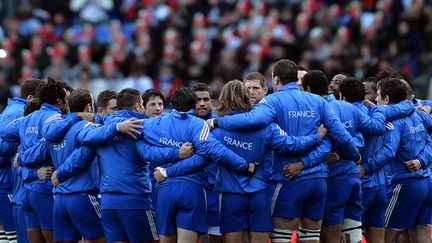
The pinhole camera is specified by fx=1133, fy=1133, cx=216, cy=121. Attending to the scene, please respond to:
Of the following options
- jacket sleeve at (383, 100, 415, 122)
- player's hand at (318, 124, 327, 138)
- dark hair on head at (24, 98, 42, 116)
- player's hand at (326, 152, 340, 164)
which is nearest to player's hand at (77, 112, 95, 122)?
dark hair on head at (24, 98, 42, 116)

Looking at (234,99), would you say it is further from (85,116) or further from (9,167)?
(9,167)

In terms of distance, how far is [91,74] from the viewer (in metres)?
25.6

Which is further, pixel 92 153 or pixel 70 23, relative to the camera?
pixel 70 23

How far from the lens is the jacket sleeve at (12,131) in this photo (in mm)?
13930

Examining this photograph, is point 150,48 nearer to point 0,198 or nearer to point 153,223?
point 0,198

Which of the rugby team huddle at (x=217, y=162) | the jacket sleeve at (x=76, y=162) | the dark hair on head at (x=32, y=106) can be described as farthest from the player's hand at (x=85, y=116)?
the dark hair on head at (x=32, y=106)

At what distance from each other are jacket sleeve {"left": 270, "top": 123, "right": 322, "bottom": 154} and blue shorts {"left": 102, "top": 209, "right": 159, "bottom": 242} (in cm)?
162

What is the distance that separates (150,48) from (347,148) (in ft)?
46.9

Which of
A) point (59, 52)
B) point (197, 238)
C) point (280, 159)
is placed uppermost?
point (59, 52)

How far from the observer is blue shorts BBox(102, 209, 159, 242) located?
40.8 feet

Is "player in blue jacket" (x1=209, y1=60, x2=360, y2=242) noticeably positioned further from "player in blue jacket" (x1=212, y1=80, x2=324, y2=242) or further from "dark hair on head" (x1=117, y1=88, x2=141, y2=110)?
"dark hair on head" (x1=117, y1=88, x2=141, y2=110)

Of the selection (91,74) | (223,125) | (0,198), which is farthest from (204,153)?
(91,74)

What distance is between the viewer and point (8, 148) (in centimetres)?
1414

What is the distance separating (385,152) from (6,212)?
493cm
